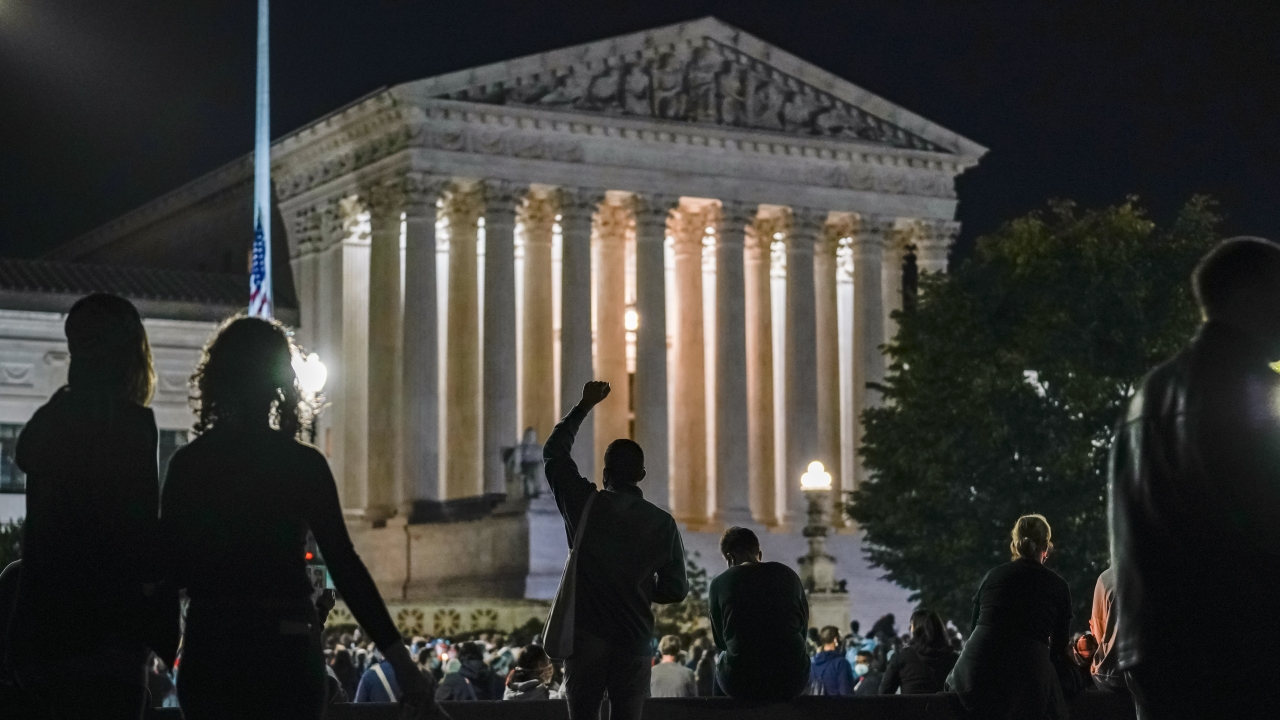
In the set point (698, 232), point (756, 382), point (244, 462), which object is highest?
point (698, 232)

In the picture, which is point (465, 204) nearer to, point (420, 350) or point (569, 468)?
point (420, 350)

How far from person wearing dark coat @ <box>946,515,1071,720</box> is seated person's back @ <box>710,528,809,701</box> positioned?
1225 millimetres

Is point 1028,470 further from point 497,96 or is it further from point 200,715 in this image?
point 200,715

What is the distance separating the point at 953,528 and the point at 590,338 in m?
20.8

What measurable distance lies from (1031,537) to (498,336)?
56550 millimetres

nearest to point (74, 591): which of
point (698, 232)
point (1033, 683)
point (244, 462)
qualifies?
point (244, 462)

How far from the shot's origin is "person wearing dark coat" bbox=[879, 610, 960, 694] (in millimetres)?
18766

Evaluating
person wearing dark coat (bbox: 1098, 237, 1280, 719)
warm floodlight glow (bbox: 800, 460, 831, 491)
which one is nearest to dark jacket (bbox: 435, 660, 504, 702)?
person wearing dark coat (bbox: 1098, 237, 1280, 719)

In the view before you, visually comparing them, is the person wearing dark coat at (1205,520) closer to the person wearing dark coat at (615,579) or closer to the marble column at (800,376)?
the person wearing dark coat at (615,579)

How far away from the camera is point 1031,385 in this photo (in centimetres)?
5434

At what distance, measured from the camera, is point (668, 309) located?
7800 cm

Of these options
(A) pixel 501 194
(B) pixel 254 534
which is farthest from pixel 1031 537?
(A) pixel 501 194

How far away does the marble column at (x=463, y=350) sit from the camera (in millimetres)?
71875

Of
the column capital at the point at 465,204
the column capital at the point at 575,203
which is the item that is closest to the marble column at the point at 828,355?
the column capital at the point at 575,203
